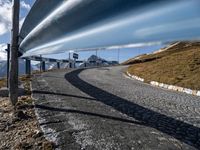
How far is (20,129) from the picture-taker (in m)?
5.51

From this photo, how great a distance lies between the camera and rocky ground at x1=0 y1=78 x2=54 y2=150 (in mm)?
4551

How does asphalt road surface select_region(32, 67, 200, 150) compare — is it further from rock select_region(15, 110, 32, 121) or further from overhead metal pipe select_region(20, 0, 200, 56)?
overhead metal pipe select_region(20, 0, 200, 56)

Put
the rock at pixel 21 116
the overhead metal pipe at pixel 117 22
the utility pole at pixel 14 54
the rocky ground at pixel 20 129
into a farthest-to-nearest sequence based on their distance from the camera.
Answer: the utility pole at pixel 14 54 < the rock at pixel 21 116 < the rocky ground at pixel 20 129 < the overhead metal pipe at pixel 117 22

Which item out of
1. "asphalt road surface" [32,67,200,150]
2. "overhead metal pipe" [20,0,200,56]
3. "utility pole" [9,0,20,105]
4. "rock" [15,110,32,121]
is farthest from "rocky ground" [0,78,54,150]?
"overhead metal pipe" [20,0,200,56]

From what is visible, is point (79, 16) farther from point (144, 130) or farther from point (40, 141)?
point (144, 130)

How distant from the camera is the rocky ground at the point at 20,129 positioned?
14.9ft

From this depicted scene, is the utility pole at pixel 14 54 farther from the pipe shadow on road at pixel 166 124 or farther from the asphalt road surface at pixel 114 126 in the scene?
the pipe shadow on road at pixel 166 124

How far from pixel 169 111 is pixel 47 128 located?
389 cm

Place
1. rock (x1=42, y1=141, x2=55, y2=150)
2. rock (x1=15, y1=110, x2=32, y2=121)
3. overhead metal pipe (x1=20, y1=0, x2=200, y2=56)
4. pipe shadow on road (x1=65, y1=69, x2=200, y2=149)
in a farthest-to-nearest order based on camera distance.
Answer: rock (x1=15, y1=110, x2=32, y2=121) → pipe shadow on road (x1=65, y1=69, x2=200, y2=149) → rock (x1=42, y1=141, x2=55, y2=150) → overhead metal pipe (x1=20, y1=0, x2=200, y2=56)

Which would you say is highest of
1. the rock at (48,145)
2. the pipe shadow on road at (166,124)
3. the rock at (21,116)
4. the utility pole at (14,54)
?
the utility pole at (14,54)

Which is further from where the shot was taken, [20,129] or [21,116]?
[21,116]

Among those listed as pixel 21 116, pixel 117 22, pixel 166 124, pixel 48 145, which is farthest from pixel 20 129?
pixel 117 22

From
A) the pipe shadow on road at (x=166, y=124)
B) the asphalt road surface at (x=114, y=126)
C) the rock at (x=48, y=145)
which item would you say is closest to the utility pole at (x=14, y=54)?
the asphalt road surface at (x=114, y=126)

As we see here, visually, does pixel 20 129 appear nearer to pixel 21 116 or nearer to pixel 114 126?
pixel 21 116
